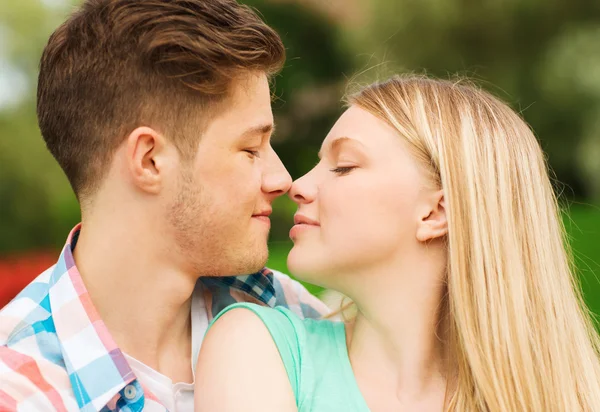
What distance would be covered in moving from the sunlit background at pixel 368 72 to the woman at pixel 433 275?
5924mm

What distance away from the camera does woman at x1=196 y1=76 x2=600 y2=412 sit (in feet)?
6.29

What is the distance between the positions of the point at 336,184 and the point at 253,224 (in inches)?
14.0

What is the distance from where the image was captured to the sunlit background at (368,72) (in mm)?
9867

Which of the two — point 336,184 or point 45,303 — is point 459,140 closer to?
point 336,184

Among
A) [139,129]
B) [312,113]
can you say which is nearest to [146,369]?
[139,129]

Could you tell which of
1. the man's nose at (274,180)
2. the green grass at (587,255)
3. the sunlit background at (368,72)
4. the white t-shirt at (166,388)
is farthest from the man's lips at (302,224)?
the sunlit background at (368,72)

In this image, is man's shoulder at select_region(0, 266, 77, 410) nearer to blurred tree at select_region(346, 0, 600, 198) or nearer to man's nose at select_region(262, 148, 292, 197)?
man's nose at select_region(262, 148, 292, 197)

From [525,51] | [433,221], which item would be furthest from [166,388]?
[525,51]

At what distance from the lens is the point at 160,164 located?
84.2 inches

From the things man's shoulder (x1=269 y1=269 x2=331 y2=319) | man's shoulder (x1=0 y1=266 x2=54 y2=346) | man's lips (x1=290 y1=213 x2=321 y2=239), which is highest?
man's shoulder (x1=0 y1=266 x2=54 y2=346)

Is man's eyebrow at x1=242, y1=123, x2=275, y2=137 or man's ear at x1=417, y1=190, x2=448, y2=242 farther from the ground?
man's eyebrow at x1=242, y1=123, x2=275, y2=137

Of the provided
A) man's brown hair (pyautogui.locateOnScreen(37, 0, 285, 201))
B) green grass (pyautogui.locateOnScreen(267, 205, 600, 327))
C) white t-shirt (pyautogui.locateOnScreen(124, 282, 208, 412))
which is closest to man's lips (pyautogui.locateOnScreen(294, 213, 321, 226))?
man's brown hair (pyautogui.locateOnScreen(37, 0, 285, 201))

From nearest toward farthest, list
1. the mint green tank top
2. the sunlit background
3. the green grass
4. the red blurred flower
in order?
the mint green tank top < the green grass < the red blurred flower < the sunlit background

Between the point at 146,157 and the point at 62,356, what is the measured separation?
2.00 ft
